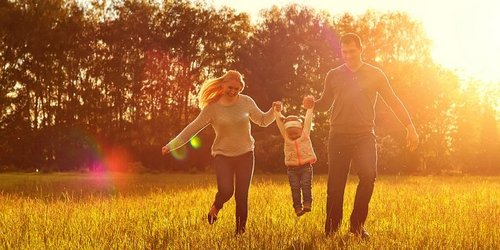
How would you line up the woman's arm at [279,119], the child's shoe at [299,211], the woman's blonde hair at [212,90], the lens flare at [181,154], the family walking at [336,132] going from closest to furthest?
the family walking at [336,132] → the woman's blonde hair at [212,90] → the woman's arm at [279,119] → the child's shoe at [299,211] → the lens flare at [181,154]

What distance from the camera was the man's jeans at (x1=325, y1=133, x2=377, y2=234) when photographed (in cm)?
773

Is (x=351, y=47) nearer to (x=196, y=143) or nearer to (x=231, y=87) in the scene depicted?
(x=231, y=87)

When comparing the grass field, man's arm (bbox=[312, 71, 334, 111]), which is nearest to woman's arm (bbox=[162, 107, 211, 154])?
the grass field

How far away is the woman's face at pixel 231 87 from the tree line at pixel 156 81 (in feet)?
110

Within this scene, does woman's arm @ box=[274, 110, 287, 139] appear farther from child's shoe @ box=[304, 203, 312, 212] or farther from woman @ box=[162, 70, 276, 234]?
child's shoe @ box=[304, 203, 312, 212]

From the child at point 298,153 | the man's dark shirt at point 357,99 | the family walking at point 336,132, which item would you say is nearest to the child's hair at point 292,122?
the child at point 298,153

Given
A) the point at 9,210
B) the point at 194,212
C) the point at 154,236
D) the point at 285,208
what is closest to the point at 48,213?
the point at 9,210

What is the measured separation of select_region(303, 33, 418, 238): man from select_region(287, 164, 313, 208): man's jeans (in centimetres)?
168

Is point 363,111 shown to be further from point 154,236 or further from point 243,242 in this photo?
point 154,236

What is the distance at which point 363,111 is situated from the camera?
25.5 feet

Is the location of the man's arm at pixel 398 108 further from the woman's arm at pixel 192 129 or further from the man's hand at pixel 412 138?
the woman's arm at pixel 192 129

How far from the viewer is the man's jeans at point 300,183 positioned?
963cm

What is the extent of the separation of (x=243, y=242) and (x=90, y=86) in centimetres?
4158

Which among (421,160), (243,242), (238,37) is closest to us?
(243,242)
